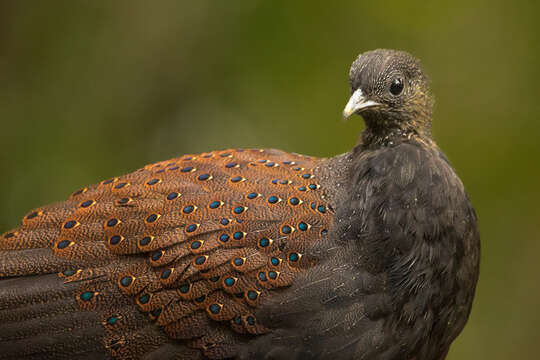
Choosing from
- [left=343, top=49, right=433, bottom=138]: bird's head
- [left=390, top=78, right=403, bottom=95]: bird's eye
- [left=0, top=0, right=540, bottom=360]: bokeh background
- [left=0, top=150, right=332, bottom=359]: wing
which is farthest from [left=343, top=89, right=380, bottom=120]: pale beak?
[left=0, top=0, right=540, bottom=360]: bokeh background

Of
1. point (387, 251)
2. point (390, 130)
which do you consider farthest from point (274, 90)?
point (387, 251)

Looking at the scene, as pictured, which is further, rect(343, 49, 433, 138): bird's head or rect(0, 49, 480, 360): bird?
rect(343, 49, 433, 138): bird's head

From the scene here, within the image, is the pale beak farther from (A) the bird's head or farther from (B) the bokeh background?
(B) the bokeh background

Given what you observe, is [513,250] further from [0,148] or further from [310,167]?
[0,148]

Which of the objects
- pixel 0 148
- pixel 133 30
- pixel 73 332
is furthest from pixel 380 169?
pixel 0 148

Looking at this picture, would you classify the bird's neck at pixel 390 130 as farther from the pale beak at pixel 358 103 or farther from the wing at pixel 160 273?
the wing at pixel 160 273
